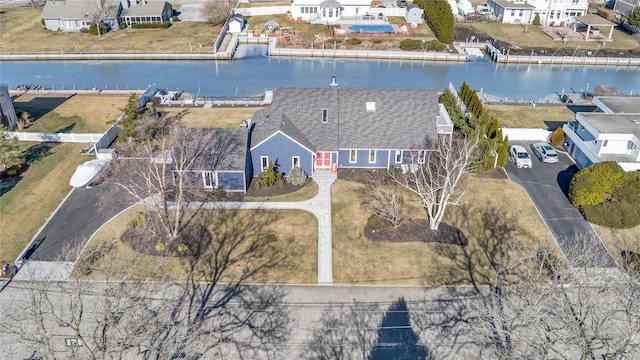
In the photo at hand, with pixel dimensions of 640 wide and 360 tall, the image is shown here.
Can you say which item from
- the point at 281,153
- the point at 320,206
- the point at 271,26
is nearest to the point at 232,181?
the point at 281,153

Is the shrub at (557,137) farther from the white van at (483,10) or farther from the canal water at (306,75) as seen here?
the white van at (483,10)

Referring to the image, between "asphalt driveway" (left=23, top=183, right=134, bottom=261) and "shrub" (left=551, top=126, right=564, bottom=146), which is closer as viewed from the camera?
"asphalt driveway" (left=23, top=183, right=134, bottom=261)

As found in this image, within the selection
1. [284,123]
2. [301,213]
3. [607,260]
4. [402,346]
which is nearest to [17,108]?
[284,123]

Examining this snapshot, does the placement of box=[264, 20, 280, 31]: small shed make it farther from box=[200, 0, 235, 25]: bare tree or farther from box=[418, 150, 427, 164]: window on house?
box=[418, 150, 427, 164]: window on house

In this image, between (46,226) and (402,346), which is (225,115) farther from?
(402,346)

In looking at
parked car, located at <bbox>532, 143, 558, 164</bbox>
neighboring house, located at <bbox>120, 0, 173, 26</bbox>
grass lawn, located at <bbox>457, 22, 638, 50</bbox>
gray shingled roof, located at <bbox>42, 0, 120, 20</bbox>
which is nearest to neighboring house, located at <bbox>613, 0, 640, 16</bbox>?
grass lawn, located at <bbox>457, 22, 638, 50</bbox>

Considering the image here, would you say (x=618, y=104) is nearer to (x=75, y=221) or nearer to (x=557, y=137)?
(x=557, y=137)

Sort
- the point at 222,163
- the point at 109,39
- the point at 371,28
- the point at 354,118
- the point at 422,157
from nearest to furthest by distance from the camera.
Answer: the point at 222,163 < the point at 422,157 < the point at 354,118 < the point at 109,39 < the point at 371,28
